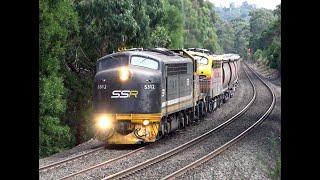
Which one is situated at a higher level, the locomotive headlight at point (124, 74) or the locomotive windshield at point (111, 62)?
the locomotive windshield at point (111, 62)

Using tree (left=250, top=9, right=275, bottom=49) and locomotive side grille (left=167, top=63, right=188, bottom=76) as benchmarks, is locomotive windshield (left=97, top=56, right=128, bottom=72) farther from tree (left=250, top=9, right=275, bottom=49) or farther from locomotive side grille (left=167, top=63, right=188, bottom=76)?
tree (left=250, top=9, right=275, bottom=49)

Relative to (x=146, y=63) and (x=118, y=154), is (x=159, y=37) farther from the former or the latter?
(x=118, y=154)

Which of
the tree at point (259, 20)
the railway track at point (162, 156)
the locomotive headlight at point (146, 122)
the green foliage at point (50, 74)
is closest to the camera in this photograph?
the railway track at point (162, 156)

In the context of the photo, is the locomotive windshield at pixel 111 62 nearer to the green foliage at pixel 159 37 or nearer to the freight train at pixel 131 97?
the freight train at pixel 131 97

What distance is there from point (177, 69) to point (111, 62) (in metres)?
3.07

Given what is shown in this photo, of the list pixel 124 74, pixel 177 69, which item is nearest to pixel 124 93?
pixel 124 74

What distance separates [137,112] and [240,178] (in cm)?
440

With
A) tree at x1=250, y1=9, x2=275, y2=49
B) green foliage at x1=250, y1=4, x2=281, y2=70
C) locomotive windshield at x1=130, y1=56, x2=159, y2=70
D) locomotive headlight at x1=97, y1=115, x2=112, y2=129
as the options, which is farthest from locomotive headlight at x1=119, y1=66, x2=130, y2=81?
tree at x1=250, y1=9, x2=275, y2=49

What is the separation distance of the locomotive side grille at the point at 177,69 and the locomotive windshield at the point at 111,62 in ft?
5.88

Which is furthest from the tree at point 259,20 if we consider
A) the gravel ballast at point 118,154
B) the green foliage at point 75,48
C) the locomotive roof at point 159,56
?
the locomotive roof at point 159,56

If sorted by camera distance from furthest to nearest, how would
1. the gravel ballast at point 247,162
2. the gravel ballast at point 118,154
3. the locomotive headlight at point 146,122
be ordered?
the locomotive headlight at point 146,122
the gravel ballast at point 247,162
the gravel ballast at point 118,154

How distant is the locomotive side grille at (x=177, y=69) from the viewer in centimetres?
1805
